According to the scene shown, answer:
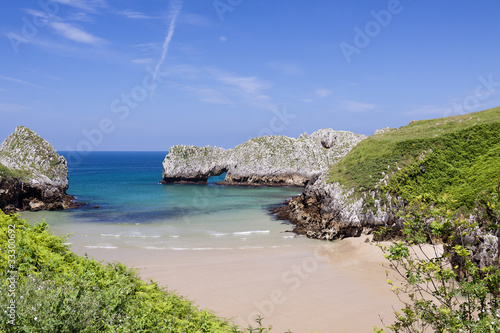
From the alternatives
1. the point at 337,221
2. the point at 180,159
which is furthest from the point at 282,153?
the point at 337,221

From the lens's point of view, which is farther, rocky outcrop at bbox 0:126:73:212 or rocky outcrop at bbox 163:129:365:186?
rocky outcrop at bbox 163:129:365:186

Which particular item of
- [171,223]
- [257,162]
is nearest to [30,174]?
[171,223]

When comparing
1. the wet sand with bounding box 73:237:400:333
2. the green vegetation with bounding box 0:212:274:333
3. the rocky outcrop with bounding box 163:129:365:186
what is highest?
the rocky outcrop with bounding box 163:129:365:186

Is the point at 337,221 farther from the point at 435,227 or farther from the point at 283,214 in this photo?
the point at 435,227

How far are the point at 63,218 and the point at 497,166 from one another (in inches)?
1775

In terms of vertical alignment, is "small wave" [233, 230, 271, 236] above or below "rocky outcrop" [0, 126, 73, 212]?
below

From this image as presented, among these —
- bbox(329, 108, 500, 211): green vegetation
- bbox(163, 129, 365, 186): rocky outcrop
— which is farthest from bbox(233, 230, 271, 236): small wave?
bbox(163, 129, 365, 186): rocky outcrop

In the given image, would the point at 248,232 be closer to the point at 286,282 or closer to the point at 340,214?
the point at 340,214

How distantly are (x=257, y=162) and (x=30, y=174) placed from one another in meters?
49.1

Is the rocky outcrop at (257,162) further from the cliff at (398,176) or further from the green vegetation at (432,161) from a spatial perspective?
the cliff at (398,176)

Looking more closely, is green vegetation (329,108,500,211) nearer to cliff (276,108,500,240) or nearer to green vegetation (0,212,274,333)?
cliff (276,108,500,240)

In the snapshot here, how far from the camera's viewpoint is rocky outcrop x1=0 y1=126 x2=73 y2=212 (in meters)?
42.6

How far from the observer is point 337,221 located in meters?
30.8

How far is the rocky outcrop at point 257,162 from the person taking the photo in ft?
264
